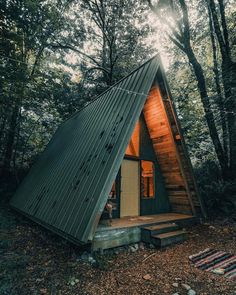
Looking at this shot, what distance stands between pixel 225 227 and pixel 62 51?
12655 millimetres

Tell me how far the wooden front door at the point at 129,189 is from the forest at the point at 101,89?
1758 millimetres

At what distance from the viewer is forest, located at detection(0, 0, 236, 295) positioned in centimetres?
365

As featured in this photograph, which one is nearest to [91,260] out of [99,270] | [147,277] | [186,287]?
[99,270]

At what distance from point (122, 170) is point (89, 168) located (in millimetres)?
2247

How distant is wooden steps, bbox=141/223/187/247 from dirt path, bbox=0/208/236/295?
183mm

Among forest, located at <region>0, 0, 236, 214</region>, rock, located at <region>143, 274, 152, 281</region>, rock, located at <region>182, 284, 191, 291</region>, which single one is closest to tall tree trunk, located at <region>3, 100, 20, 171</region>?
forest, located at <region>0, 0, 236, 214</region>

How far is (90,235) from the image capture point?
380 centimetres

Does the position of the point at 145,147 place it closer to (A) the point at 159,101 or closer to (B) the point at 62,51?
(A) the point at 159,101

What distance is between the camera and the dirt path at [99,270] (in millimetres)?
3256

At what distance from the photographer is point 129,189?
23.3 ft

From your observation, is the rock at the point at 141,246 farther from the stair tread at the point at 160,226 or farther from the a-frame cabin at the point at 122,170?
the stair tread at the point at 160,226

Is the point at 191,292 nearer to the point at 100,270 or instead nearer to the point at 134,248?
the point at 100,270

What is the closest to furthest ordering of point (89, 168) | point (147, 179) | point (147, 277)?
1. point (147, 277)
2. point (89, 168)
3. point (147, 179)

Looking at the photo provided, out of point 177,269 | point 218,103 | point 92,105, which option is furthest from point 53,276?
point 218,103
